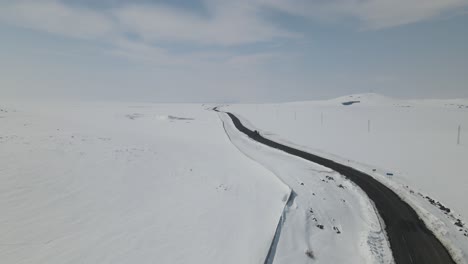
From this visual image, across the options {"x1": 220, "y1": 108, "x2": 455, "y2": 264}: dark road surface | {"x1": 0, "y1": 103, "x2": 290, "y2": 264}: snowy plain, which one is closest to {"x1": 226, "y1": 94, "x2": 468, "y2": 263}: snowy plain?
{"x1": 220, "y1": 108, "x2": 455, "y2": 264}: dark road surface

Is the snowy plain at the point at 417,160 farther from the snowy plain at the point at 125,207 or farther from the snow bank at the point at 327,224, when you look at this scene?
the snowy plain at the point at 125,207

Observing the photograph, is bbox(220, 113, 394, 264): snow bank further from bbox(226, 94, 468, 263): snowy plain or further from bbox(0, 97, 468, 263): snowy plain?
bbox(226, 94, 468, 263): snowy plain

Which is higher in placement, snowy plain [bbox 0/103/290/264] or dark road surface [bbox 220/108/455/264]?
snowy plain [bbox 0/103/290/264]

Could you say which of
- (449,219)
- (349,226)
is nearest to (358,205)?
(349,226)

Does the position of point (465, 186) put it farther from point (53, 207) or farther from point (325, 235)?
point (53, 207)

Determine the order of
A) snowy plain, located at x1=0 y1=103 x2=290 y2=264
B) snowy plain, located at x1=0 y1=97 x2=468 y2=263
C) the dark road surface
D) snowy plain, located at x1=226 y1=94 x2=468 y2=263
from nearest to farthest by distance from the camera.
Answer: snowy plain, located at x1=0 y1=103 x2=290 y2=264 → snowy plain, located at x1=0 y1=97 x2=468 y2=263 → the dark road surface → snowy plain, located at x1=226 y1=94 x2=468 y2=263
